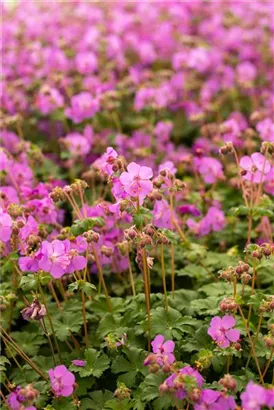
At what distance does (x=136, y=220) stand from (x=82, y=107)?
1653mm

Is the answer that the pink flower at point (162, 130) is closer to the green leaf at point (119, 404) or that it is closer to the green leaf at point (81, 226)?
the green leaf at point (81, 226)

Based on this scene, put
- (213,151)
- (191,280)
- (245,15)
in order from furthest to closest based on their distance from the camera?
(245,15) < (213,151) < (191,280)

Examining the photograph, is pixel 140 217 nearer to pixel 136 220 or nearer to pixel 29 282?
pixel 136 220

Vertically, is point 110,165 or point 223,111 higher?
point 110,165

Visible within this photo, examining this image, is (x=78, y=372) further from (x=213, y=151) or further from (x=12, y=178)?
(x=213, y=151)

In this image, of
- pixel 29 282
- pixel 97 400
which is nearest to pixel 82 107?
pixel 29 282

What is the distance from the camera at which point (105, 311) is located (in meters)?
2.62

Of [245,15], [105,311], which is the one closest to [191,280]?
[105,311]

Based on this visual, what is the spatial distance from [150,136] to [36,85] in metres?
0.84

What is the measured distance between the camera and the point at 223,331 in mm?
2211

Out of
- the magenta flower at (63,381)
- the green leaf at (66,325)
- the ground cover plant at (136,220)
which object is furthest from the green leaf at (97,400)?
the green leaf at (66,325)

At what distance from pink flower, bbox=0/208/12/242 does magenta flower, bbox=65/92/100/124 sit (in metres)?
1.38

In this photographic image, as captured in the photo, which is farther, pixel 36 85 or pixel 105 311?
pixel 36 85

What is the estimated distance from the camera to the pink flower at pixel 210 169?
10.4 feet
